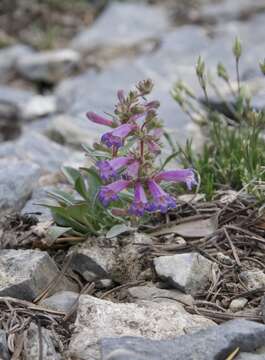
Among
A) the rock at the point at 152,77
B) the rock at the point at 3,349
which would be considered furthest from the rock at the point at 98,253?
the rock at the point at 152,77

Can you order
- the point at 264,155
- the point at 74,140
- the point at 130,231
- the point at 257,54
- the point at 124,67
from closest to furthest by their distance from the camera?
the point at 130,231, the point at 264,155, the point at 74,140, the point at 257,54, the point at 124,67

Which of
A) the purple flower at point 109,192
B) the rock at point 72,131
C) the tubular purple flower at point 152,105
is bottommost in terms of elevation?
the rock at point 72,131

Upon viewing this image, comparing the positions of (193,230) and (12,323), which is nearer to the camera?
(12,323)

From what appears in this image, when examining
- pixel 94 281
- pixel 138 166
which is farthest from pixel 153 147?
pixel 94 281

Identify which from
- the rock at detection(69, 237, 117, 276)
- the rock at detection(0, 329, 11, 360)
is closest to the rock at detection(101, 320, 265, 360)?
the rock at detection(0, 329, 11, 360)

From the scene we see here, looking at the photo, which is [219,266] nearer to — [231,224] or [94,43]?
[231,224]

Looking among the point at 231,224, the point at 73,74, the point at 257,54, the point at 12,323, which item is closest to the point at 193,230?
the point at 231,224

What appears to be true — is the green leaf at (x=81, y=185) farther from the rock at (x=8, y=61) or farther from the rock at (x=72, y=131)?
the rock at (x=8, y=61)
